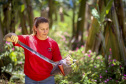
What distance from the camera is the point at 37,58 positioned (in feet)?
7.27

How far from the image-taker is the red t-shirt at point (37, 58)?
221cm

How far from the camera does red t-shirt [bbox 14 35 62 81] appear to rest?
2209 millimetres

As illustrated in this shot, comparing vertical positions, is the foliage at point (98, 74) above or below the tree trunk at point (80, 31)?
below

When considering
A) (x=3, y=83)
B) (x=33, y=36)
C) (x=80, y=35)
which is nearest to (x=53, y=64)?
(x=33, y=36)

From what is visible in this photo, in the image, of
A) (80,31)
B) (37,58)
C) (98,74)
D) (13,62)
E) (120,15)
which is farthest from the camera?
(80,31)

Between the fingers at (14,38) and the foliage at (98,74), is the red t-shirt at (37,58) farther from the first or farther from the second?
the foliage at (98,74)

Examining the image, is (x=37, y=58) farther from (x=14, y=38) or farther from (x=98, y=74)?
(x=98, y=74)

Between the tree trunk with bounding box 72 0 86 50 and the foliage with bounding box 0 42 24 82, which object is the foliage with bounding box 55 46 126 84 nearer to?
the foliage with bounding box 0 42 24 82

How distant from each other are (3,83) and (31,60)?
1476mm

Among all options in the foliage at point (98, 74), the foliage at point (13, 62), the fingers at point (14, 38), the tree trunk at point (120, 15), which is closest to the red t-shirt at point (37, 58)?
the fingers at point (14, 38)

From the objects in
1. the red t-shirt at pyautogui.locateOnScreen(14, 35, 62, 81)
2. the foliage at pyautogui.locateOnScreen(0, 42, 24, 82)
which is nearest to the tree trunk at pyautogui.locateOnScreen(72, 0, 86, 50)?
the foliage at pyautogui.locateOnScreen(0, 42, 24, 82)

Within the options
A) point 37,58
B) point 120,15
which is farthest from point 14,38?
point 120,15

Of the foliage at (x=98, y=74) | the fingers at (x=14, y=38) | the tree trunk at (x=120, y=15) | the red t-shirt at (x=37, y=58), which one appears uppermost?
the tree trunk at (x=120, y=15)

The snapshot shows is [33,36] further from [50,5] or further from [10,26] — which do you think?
[50,5]
